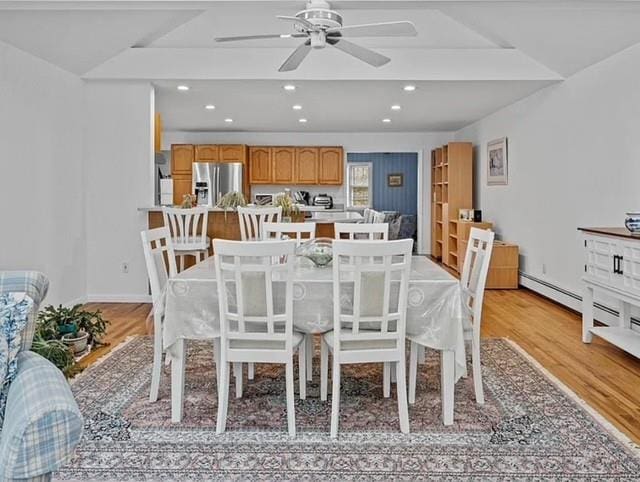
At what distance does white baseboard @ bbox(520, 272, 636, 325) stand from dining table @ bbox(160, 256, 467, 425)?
257 centimetres

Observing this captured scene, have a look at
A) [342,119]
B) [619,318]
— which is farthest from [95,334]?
[342,119]

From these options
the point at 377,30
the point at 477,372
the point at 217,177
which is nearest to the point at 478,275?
the point at 477,372

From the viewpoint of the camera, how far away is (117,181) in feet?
19.0

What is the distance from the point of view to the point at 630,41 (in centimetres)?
441

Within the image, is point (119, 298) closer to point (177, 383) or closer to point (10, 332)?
point (177, 383)

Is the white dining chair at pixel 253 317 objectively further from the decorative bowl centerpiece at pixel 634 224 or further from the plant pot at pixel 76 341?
the decorative bowl centerpiece at pixel 634 224

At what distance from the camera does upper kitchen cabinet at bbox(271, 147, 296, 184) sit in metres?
9.99

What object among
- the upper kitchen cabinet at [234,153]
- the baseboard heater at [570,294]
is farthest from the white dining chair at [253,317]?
the upper kitchen cabinet at [234,153]

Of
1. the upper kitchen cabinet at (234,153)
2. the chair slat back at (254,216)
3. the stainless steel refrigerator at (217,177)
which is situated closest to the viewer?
the chair slat back at (254,216)

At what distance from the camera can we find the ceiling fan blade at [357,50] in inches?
136

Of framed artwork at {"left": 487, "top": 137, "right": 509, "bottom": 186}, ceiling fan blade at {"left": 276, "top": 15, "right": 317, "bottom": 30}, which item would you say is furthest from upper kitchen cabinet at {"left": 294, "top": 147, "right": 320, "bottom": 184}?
ceiling fan blade at {"left": 276, "top": 15, "right": 317, "bottom": 30}

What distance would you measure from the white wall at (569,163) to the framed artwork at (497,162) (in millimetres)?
125

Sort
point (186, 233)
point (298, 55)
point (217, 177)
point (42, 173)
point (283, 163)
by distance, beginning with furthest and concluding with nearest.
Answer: point (283, 163), point (217, 177), point (186, 233), point (42, 173), point (298, 55)

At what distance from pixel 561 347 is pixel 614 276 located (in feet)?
2.31
